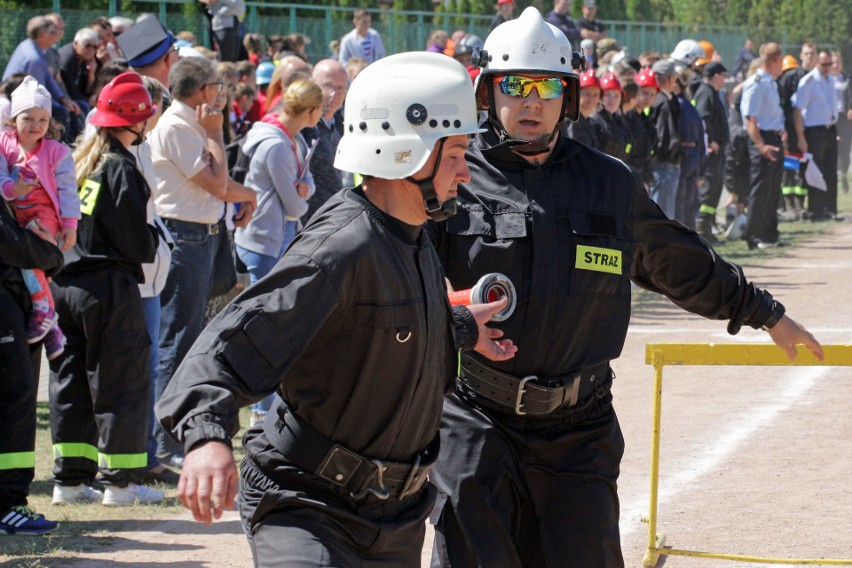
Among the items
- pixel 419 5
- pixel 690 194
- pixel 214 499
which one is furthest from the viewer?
pixel 419 5

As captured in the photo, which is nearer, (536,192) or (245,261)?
(536,192)

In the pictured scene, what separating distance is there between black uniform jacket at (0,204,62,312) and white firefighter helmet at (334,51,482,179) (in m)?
3.08

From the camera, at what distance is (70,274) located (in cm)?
715

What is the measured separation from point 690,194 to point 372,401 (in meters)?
13.4

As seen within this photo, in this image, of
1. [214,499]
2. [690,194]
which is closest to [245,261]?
[214,499]

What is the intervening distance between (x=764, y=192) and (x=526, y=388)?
45.4ft

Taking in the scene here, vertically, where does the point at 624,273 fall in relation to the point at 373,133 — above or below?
below

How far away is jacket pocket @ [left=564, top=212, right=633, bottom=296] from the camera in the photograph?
4562 millimetres

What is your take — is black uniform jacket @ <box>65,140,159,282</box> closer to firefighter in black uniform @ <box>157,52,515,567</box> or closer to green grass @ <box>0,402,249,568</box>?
green grass @ <box>0,402,249,568</box>

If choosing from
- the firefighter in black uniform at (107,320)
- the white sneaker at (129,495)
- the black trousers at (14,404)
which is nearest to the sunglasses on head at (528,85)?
the firefighter in black uniform at (107,320)

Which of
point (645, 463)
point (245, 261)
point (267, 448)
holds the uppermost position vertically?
point (267, 448)

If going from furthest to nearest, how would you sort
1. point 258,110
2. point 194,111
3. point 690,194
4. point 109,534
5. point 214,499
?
point 690,194 → point 258,110 → point 194,111 → point 109,534 → point 214,499

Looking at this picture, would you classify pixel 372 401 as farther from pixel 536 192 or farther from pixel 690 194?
pixel 690 194

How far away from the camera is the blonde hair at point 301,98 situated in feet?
28.6
